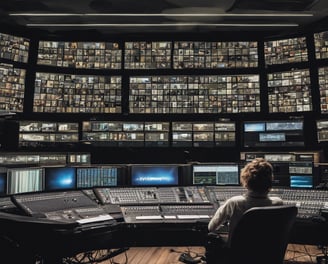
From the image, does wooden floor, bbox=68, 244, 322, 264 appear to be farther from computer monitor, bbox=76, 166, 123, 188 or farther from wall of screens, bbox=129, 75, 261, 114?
wall of screens, bbox=129, 75, 261, 114

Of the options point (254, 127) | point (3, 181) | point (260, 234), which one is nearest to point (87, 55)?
point (254, 127)

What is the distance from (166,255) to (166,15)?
13.2ft

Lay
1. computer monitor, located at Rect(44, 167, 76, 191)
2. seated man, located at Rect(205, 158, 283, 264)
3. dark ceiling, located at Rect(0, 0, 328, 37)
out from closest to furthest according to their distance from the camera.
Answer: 1. seated man, located at Rect(205, 158, 283, 264)
2. computer monitor, located at Rect(44, 167, 76, 191)
3. dark ceiling, located at Rect(0, 0, 328, 37)

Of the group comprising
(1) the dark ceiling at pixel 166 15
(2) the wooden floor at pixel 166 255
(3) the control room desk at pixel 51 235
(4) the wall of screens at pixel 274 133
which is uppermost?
(1) the dark ceiling at pixel 166 15

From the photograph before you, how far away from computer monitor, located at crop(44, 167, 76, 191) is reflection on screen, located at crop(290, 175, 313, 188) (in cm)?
192

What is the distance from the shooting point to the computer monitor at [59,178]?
2443mm

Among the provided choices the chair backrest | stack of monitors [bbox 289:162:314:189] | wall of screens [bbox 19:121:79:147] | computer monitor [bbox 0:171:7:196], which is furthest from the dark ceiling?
the chair backrest

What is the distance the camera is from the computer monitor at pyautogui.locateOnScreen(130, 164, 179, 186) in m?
2.82

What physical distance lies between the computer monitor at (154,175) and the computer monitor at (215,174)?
176 millimetres

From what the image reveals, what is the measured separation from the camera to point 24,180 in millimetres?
2291

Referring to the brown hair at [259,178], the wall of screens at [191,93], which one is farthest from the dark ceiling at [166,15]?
the brown hair at [259,178]

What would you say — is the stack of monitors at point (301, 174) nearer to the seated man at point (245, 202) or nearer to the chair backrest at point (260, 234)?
the seated man at point (245, 202)

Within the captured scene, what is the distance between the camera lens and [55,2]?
5.39m

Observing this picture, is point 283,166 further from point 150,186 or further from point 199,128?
point 199,128
